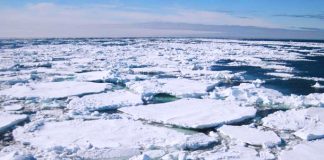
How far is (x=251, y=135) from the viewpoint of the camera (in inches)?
277

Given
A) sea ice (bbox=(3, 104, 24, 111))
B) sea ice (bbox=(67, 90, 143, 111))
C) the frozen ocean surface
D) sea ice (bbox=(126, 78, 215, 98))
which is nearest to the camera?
the frozen ocean surface

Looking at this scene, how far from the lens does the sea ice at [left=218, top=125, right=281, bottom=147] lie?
261 inches

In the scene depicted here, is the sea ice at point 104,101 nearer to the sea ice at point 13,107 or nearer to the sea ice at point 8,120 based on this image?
the sea ice at point 13,107

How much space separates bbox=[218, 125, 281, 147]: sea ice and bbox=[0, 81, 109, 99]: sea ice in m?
5.59

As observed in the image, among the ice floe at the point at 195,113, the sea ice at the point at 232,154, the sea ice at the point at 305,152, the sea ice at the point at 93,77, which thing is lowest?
the sea ice at the point at 93,77

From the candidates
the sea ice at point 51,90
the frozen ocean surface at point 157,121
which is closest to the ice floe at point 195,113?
the frozen ocean surface at point 157,121

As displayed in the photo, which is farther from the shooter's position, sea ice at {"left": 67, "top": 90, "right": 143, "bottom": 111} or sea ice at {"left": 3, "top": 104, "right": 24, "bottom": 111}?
sea ice at {"left": 67, "top": 90, "right": 143, "bottom": 111}

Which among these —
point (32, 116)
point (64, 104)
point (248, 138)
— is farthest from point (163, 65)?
point (248, 138)

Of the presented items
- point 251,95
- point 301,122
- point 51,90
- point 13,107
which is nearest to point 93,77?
point 51,90

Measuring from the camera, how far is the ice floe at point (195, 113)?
314 inches

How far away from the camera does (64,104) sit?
9906 millimetres

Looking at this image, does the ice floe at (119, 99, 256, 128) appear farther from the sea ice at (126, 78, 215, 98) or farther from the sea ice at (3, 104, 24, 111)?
the sea ice at (3, 104, 24, 111)

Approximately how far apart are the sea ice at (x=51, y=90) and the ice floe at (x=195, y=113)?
287 centimetres

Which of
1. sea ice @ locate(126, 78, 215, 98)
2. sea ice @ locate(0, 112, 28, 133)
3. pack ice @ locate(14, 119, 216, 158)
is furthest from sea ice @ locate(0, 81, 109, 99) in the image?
pack ice @ locate(14, 119, 216, 158)
